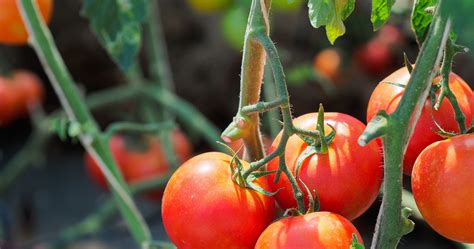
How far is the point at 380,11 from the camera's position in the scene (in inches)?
23.5

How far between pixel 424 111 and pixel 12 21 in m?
0.66

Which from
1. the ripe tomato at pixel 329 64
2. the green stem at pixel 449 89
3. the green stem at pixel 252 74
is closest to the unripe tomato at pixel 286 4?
the green stem at pixel 252 74

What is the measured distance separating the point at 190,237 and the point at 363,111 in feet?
5.15

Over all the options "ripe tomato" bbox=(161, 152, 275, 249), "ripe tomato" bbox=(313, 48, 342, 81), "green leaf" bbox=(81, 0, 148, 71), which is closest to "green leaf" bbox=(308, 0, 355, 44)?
"ripe tomato" bbox=(161, 152, 275, 249)

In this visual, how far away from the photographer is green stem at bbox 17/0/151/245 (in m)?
0.98

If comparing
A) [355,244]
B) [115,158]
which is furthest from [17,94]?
[355,244]

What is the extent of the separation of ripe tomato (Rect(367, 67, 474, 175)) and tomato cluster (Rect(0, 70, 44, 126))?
1.62 m

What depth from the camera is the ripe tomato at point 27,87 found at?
211 cm

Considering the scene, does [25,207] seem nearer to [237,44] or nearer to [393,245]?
[237,44]

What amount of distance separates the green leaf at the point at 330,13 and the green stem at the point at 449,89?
0.27ft

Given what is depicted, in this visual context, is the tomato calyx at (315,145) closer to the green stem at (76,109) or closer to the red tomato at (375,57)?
the green stem at (76,109)

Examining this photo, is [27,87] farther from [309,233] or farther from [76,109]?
Result: [309,233]

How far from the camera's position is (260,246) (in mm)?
566

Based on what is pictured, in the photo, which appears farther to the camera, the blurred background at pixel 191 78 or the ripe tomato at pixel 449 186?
the blurred background at pixel 191 78
